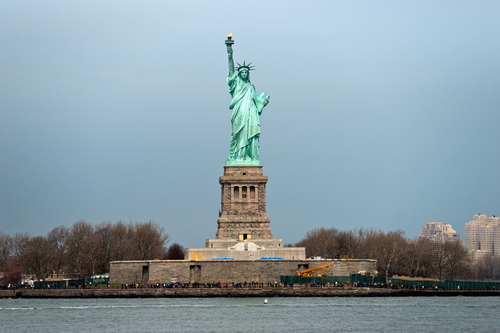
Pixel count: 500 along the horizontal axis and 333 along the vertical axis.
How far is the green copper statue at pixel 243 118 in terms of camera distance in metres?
80.4

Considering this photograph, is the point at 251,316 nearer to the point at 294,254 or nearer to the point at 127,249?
the point at 294,254

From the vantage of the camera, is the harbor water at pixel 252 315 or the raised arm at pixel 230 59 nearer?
the harbor water at pixel 252 315

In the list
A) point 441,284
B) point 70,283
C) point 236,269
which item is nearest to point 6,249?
point 70,283

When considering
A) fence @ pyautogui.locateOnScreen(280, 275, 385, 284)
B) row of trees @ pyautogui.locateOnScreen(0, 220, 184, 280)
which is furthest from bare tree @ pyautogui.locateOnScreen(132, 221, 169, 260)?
fence @ pyautogui.locateOnScreen(280, 275, 385, 284)

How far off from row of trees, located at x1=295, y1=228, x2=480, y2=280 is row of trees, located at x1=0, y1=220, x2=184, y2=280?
68.3ft

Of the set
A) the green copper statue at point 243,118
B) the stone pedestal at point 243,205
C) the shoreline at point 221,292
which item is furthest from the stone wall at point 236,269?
the green copper statue at point 243,118

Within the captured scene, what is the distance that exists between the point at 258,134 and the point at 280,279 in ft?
56.6

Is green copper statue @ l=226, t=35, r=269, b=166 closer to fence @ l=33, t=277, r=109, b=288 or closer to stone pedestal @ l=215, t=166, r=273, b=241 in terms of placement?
stone pedestal @ l=215, t=166, r=273, b=241

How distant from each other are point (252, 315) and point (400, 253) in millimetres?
39224

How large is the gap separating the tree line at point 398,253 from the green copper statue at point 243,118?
65.0 ft

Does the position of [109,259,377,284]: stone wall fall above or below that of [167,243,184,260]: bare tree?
below

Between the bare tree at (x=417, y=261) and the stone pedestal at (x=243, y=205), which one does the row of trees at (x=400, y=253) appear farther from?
the stone pedestal at (x=243, y=205)

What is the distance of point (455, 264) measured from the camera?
90.2 metres

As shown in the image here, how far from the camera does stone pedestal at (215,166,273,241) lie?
3027 inches
